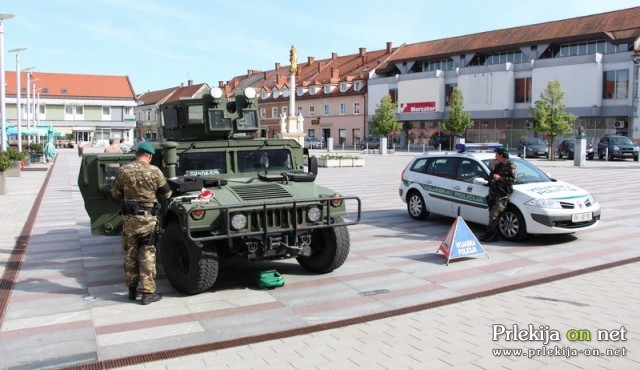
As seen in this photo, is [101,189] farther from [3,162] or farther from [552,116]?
[552,116]

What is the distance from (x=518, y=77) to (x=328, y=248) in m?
50.3

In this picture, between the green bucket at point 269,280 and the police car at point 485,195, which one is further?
the police car at point 485,195

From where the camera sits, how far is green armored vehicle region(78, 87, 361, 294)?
258 inches

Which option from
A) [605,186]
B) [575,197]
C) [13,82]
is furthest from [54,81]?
[575,197]

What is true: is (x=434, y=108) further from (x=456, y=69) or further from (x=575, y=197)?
(x=575, y=197)

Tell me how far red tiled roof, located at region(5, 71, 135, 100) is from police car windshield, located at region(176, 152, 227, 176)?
78.6 m

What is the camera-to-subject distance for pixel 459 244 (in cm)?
855

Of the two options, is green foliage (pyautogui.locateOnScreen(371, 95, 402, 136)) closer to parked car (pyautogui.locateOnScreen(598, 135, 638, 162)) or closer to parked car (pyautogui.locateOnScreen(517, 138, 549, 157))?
parked car (pyautogui.locateOnScreen(517, 138, 549, 157))

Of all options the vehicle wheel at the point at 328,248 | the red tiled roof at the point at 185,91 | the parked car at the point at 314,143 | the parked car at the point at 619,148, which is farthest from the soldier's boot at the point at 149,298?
the red tiled roof at the point at 185,91

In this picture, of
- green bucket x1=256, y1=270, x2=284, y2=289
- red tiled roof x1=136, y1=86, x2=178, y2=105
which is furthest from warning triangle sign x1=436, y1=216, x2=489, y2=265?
red tiled roof x1=136, y1=86, x2=178, y2=105

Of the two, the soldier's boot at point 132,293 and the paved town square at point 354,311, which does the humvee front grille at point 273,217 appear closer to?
the paved town square at point 354,311

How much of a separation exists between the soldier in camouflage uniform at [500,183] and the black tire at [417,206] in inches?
110

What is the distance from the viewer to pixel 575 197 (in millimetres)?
9859

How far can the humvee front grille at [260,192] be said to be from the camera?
6863 millimetres
